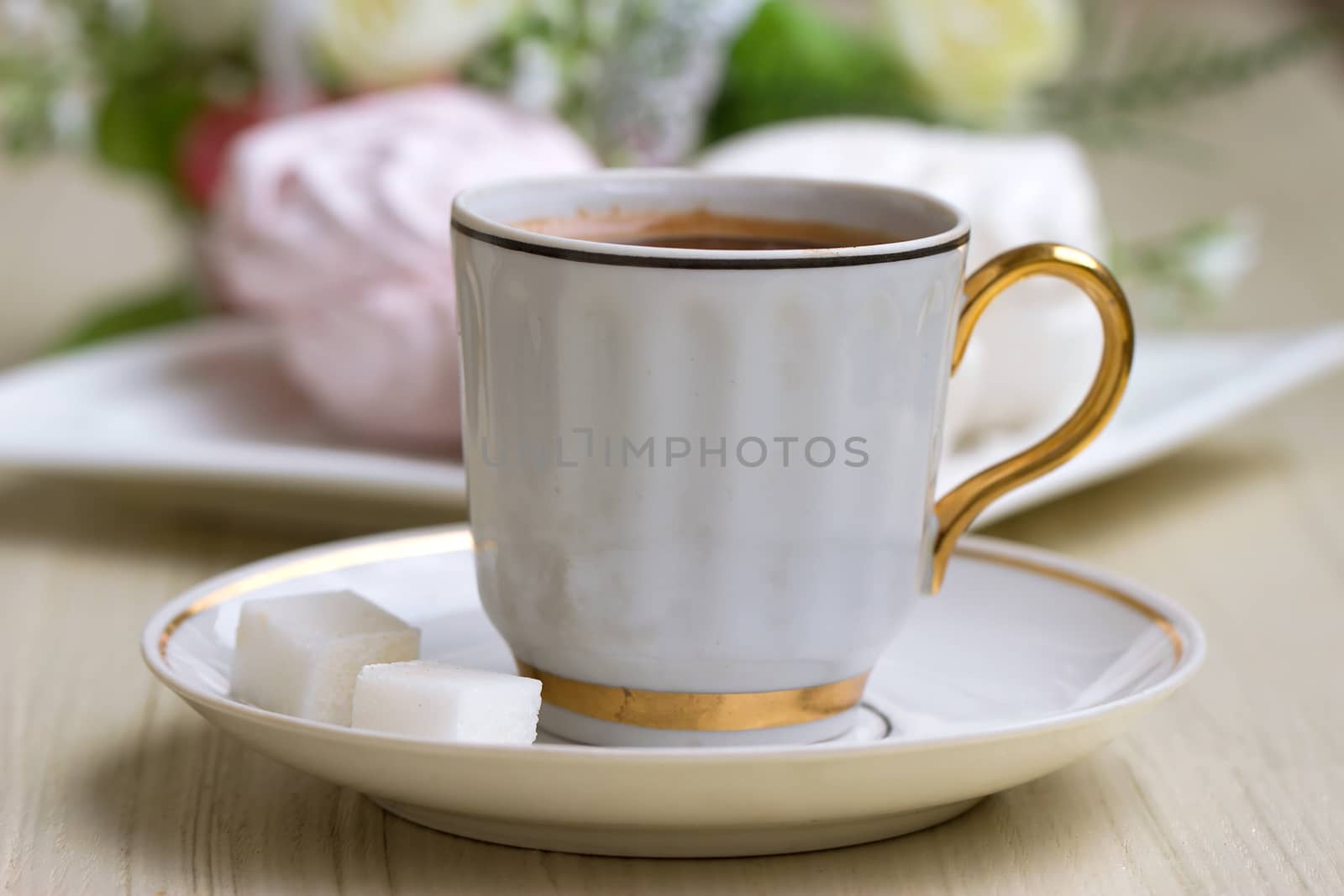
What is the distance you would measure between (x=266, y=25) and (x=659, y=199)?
559 mm

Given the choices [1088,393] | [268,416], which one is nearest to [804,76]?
[268,416]

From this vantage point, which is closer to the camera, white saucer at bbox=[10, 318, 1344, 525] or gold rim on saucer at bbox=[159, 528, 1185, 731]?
gold rim on saucer at bbox=[159, 528, 1185, 731]

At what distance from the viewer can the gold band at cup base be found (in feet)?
1.94

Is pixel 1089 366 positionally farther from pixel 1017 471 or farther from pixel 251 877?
pixel 251 877

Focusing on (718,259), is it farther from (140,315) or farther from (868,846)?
(140,315)

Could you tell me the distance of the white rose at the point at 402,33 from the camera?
107 centimetres

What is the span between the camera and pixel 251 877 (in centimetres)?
56

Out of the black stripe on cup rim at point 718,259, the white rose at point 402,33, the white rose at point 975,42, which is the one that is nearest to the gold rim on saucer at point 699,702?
the black stripe on cup rim at point 718,259

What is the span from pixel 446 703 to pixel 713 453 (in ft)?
0.38

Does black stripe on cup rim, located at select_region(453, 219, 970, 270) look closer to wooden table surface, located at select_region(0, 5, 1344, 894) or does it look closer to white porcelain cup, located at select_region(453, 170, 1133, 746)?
white porcelain cup, located at select_region(453, 170, 1133, 746)

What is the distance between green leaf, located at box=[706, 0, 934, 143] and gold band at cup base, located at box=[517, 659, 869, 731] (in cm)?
69

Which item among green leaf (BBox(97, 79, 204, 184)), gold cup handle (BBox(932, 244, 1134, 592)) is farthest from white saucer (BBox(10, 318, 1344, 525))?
gold cup handle (BBox(932, 244, 1134, 592))

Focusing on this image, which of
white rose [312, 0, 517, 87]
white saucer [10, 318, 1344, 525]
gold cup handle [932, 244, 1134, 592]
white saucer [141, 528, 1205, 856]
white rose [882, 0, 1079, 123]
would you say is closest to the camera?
white saucer [141, 528, 1205, 856]

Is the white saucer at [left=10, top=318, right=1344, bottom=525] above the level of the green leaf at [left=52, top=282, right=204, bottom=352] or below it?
above
